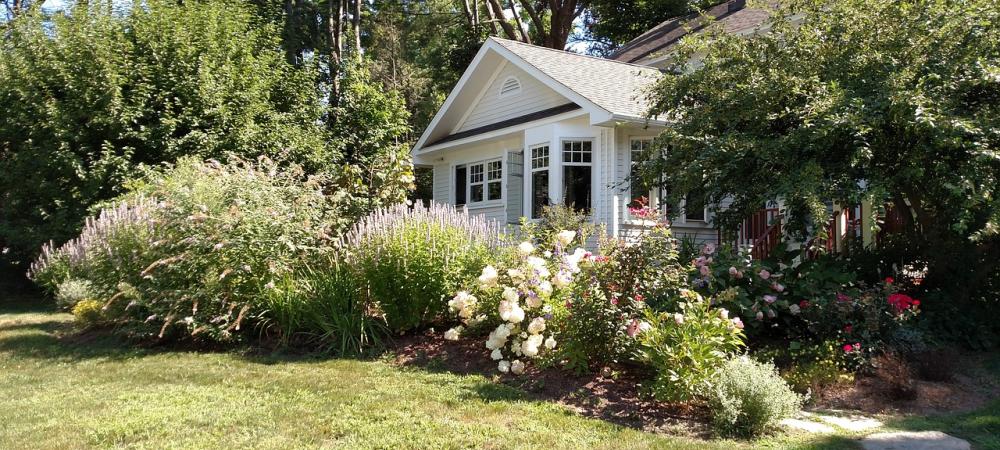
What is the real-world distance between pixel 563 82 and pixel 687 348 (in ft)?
27.8

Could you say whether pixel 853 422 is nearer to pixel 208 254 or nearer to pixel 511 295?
pixel 511 295

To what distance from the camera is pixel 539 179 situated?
13.5 meters

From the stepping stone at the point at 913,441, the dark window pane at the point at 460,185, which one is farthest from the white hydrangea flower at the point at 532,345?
the dark window pane at the point at 460,185

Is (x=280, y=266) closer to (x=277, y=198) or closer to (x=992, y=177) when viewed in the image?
(x=277, y=198)

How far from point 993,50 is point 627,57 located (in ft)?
42.6

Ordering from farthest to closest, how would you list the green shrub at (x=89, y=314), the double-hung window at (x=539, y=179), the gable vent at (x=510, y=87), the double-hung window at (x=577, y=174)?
the gable vent at (x=510, y=87), the double-hung window at (x=539, y=179), the double-hung window at (x=577, y=174), the green shrub at (x=89, y=314)

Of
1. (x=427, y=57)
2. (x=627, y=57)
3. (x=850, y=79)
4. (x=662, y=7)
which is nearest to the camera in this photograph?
(x=850, y=79)

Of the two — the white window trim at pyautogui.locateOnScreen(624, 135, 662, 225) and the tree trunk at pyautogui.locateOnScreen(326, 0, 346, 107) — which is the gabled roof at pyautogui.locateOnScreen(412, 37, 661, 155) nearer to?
the white window trim at pyautogui.locateOnScreen(624, 135, 662, 225)

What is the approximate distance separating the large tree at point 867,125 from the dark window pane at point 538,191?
5.11 metres

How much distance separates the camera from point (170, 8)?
14.1 m

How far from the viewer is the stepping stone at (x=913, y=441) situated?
4281 millimetres

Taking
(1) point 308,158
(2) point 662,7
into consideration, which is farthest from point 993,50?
(2) point 662,7

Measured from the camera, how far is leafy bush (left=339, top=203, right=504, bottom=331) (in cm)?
703

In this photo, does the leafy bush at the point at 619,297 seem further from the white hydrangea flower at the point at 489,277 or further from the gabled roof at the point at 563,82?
the gabled roof at the point at 563,82
